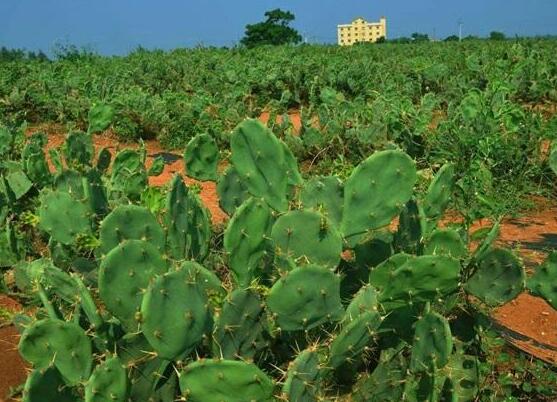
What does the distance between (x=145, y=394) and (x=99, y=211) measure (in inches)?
43.7

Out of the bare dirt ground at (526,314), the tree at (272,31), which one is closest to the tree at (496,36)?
the tree at (272,31)

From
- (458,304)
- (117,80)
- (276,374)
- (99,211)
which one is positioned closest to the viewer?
(276,374)

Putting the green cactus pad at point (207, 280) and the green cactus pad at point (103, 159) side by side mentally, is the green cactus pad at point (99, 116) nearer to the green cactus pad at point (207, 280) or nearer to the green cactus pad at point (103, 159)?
the green cactus pad at point (103, 159)

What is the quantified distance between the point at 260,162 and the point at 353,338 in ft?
2.65

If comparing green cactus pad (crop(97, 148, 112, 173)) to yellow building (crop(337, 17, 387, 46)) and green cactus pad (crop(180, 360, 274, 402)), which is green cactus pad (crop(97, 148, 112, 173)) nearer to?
green cactus pad (crop(180, 360, 274, 402))

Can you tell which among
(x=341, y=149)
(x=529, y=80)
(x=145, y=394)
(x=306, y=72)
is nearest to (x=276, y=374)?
(x=145, y=394)

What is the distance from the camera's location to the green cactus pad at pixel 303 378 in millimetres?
2104

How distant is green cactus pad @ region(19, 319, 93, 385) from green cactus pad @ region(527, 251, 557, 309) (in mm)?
1481

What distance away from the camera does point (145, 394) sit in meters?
2.29

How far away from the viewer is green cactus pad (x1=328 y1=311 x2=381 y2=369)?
7.11 feet

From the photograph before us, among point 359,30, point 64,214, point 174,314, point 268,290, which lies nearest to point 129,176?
point 64,214

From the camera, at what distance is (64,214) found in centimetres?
311

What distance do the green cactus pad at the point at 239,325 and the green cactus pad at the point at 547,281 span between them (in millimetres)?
966

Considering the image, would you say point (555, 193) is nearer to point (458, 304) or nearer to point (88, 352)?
point (458, 304)
